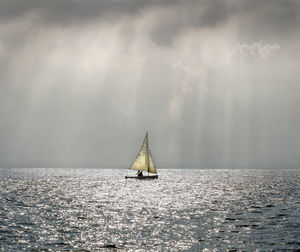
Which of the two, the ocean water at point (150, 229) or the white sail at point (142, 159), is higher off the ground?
the white sail at point (142, 159)

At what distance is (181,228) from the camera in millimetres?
36156

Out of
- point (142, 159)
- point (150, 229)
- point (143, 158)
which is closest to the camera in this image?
point (150, 229)

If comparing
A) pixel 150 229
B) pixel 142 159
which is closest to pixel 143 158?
pixel 142 159

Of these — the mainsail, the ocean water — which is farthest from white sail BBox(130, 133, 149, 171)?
the ocean water

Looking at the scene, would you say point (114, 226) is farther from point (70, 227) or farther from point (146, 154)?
point (146, 154)

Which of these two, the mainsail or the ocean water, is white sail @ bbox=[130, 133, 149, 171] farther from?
the ocean water

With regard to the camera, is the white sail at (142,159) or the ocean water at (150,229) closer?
the ocean water at (150,229)

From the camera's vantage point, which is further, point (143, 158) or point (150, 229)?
point (143, 158)

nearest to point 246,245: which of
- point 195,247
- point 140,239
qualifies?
point 195,247

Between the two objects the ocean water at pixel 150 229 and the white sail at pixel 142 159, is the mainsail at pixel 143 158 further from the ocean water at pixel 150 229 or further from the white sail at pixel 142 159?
the ocean water at pixel 150 229

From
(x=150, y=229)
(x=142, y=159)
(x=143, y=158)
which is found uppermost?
(x=143, y=158)

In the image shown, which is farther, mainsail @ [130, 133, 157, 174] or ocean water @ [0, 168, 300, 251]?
mainsail @ [130, 133, 157, 174]

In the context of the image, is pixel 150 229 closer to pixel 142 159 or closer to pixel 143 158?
pixel 143 158

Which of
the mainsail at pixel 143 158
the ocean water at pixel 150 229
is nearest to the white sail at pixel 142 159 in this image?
the mainsail at pixel 143 158
